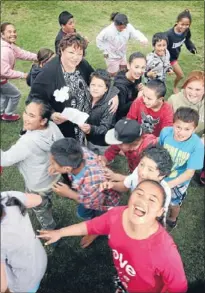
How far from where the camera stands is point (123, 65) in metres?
6.49

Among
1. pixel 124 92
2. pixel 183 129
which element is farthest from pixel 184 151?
pixel 124 92

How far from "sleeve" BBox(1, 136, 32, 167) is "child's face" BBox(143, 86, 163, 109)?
1.41 meters

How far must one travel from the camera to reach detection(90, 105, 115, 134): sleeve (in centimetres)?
386

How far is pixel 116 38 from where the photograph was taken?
236 inches

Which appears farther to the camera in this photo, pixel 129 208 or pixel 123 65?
pixel 123 65

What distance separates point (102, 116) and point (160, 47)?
185 cm

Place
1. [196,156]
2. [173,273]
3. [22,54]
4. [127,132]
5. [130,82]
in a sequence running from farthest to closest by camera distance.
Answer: [22,54], [130,82], [196,156], [127,132], [173,273]

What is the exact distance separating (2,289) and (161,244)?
3.69ft

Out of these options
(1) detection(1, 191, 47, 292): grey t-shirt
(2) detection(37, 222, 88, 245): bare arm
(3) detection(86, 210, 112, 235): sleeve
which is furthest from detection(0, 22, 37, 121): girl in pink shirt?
(3) detection(86, 210, 112, 235): sleeve

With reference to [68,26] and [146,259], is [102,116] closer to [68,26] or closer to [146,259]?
[146,259]

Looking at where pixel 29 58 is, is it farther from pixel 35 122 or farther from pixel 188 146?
pixel 188 146

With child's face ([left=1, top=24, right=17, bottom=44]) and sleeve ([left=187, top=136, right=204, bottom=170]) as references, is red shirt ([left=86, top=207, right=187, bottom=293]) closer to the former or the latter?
sleeve ([left=187, top=136, right=204, bottom=170])

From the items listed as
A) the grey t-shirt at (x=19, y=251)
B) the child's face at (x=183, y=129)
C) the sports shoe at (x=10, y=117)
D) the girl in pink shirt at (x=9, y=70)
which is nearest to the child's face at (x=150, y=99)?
the child's face at (x=183, y=129)

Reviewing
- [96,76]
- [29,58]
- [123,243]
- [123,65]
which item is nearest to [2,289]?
[123,243]
